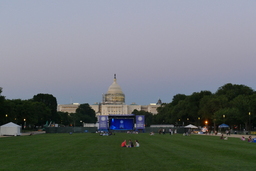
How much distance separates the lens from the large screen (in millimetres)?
103438

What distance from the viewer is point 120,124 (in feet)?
339

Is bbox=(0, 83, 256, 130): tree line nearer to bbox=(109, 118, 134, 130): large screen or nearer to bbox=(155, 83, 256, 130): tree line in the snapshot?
bbox=(155, 83, 256, 130): tree line

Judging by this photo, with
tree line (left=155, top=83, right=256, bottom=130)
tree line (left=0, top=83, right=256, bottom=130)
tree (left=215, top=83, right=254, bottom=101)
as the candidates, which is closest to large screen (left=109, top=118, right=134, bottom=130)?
tree line (left=155, top=83, right=256, bottom=130)

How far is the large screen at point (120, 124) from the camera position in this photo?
339ft

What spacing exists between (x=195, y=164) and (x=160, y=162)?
76.1 inches

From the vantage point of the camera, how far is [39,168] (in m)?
19.2

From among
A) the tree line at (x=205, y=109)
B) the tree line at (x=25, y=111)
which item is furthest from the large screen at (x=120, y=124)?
the tree line at (x=25, y=111)

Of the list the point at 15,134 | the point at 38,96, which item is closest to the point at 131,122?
the point at 15,134

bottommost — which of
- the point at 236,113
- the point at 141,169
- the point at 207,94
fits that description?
the point at 141,169

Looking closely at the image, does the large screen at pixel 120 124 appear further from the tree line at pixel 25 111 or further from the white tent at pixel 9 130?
the white tent at pixel 9 130

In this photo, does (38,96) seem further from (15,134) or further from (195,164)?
(195,164)

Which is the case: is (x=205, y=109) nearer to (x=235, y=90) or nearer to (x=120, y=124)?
(x=235, y=90)

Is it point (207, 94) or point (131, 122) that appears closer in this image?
point (131, 122)

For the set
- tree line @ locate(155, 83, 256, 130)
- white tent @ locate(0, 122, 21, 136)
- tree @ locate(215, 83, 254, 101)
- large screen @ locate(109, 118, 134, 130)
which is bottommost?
white tent @ locate(0, 122, 21, 136)
